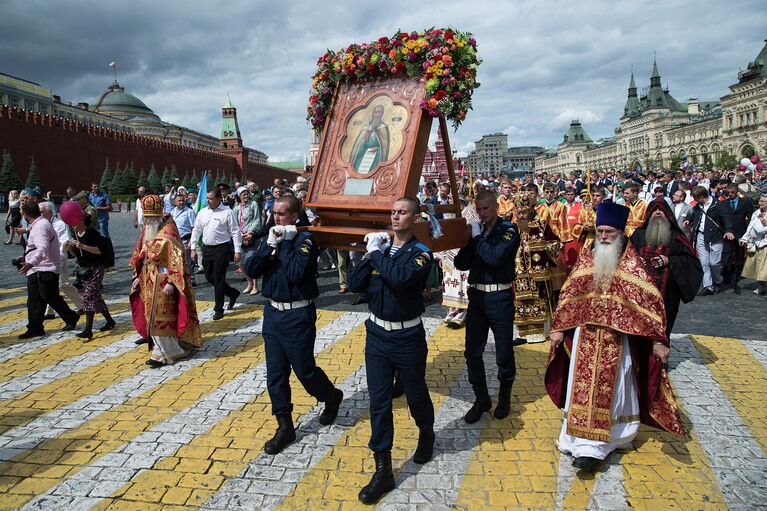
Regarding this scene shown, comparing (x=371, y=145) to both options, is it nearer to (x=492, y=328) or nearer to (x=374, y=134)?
(x=374, y=134)

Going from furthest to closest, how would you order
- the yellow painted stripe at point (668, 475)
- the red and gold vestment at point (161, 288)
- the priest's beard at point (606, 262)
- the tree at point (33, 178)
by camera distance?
the tree at point (33, 178) → the red and gold vestment at point (161, 288) → the priest's beard at point (606, 262) → the yellow painted stripe at point (668, 475)

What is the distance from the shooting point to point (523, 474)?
162 inches

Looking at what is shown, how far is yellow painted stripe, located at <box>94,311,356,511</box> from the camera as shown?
3.88 metres

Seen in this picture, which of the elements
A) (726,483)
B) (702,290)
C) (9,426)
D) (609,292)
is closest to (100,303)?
(9,426)

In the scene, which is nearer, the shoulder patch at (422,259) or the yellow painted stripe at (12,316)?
the shoulder patch at (422,259)

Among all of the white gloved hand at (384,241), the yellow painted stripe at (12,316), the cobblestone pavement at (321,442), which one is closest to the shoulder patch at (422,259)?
the white gloved hand at (384,241)

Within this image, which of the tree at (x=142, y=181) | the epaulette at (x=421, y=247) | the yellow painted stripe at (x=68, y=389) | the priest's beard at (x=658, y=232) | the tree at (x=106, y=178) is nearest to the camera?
the epaulette at (x=421, y=247)

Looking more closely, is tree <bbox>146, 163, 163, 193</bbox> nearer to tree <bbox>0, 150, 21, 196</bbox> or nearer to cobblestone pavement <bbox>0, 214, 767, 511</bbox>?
tree <bbox>0, 150, 21, 196</bbox>

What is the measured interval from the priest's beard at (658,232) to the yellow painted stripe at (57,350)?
7567mm

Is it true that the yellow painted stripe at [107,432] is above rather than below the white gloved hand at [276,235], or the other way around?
below

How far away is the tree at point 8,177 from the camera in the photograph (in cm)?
3372

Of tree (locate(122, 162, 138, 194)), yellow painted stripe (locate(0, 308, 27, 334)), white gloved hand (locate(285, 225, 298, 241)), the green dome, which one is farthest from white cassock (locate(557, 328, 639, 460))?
the green dome

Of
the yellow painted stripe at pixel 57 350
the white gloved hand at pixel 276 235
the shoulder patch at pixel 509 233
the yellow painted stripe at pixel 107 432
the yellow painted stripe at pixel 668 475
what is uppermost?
the white gloved hand at pixel 276 235

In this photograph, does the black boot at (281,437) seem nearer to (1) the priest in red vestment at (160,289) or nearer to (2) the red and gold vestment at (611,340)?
(2) the red and gold vestment at (611,340)
